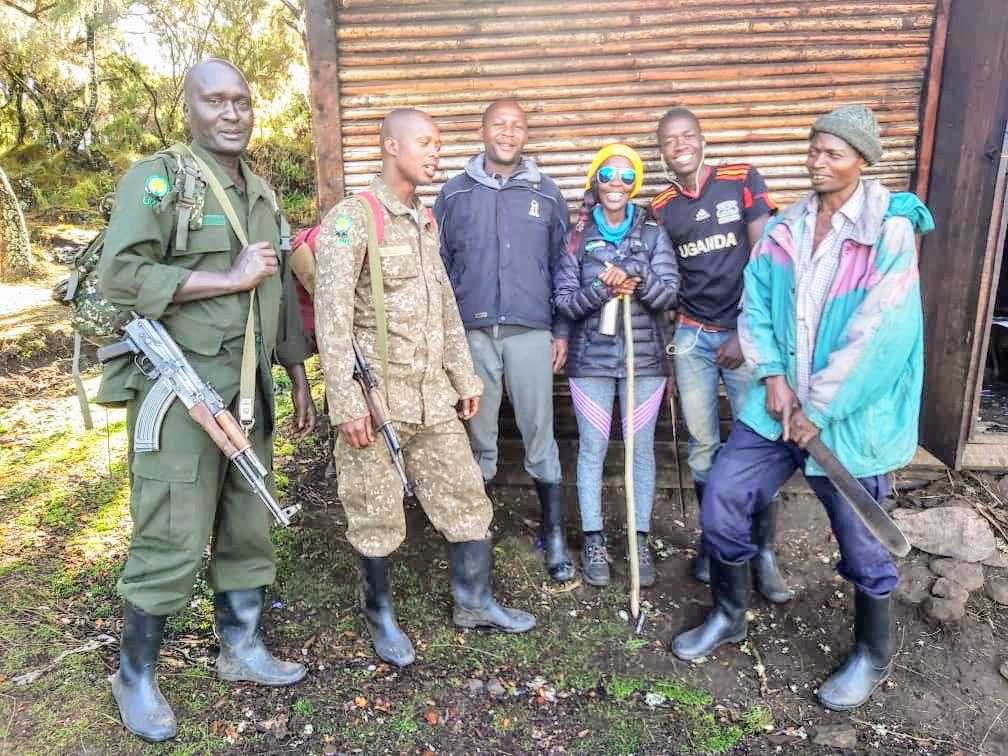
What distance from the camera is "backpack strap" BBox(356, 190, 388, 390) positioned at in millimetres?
3037

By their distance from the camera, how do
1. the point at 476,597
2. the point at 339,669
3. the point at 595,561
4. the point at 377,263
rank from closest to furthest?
the point at 377,263, the point at 339,669, the point at 476,597, the point at 595,561

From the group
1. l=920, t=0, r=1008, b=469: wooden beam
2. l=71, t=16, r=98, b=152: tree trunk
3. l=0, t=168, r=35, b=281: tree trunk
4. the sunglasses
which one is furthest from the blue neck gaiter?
l=71, t=16, r=98, b=152: tree trunk

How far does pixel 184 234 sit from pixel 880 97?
4145 mm

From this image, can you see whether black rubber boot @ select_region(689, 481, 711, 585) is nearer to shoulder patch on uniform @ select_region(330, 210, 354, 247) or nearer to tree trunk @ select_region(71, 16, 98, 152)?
shoulder patch on uniform @ select_region(330, 210, 354, 247)

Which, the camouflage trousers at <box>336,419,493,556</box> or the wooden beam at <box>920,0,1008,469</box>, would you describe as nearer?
the camouflage trousers at <box>336,419,493,556</box>

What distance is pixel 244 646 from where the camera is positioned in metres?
3.25

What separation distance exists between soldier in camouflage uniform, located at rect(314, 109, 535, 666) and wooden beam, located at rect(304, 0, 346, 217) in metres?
1.64

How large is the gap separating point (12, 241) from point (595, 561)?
9.15 meters

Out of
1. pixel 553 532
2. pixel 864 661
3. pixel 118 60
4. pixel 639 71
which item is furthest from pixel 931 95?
pixel 118 60

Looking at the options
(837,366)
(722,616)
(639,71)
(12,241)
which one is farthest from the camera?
(12,241)

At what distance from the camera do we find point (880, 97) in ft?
14.9

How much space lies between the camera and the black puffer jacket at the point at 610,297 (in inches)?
144

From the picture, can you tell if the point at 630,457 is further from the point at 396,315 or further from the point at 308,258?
the point at 308,258

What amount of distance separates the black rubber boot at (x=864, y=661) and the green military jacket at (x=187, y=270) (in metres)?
2.70
